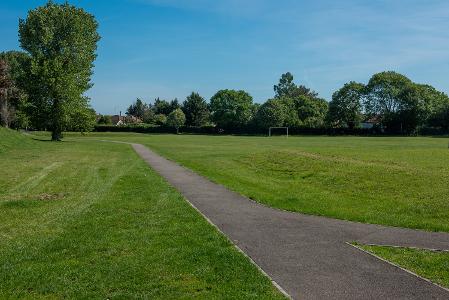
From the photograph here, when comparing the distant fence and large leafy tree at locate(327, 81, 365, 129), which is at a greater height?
large leafy tree at locate(327, 81, 365, 129)

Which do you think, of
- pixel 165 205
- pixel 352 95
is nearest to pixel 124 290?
pixel 165 205

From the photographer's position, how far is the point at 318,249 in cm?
901

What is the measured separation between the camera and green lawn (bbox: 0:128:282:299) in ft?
22.0

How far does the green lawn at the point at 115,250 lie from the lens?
22.0ft

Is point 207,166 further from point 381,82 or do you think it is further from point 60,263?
point 381,82

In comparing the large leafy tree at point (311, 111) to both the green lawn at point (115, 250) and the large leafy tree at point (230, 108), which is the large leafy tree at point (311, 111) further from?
the green lawn at point (115, 250)

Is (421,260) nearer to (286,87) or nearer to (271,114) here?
(271,114)

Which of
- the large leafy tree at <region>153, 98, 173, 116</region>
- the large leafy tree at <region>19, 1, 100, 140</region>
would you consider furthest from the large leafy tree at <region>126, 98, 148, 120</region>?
the large leafy tree at <region>19, 1, 100, 140</region>

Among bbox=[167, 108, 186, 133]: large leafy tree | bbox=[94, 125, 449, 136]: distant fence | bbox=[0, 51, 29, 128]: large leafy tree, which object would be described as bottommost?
bbox=[94, 125, 449, 136]: distant fence

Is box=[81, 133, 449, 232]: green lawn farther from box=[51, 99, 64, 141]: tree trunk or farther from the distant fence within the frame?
the distant fence

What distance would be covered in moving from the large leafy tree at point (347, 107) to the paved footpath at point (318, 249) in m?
111

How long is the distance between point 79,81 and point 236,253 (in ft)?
175

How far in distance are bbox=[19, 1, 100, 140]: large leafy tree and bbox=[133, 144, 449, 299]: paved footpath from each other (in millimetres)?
44711

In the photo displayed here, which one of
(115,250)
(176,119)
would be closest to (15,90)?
(176,119)
